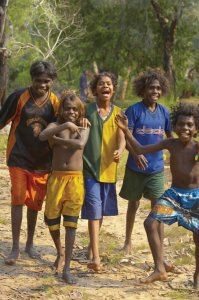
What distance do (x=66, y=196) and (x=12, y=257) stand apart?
0.81 m

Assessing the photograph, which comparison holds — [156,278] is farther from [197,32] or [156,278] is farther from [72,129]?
[197,32]

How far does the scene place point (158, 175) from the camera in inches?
200

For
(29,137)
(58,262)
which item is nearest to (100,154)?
(29,137)

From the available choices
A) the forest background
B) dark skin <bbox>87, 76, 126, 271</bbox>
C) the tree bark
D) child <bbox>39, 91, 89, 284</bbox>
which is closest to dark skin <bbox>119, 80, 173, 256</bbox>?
dark skin <bbox>87, 76, 126, 271</bbox>

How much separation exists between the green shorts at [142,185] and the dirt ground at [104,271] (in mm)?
620

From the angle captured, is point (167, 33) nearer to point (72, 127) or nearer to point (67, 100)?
point (67, 100)

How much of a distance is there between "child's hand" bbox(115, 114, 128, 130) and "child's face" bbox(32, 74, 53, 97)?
26.1 inches

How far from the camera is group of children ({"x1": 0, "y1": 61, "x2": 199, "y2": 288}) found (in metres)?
4.30

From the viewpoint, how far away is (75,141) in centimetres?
440

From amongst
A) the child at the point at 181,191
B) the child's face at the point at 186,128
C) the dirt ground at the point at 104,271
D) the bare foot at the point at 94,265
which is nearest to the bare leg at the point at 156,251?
the child at the point at 181,191

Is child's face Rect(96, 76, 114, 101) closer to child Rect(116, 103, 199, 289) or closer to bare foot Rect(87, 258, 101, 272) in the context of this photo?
child Rect(116, 103, 199, 289)

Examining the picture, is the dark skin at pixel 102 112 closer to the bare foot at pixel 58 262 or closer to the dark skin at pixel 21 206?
the bare foot at pixel 58 262

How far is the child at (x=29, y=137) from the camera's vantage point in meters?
4.71

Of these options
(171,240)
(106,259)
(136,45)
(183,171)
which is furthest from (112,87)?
(136,45)
